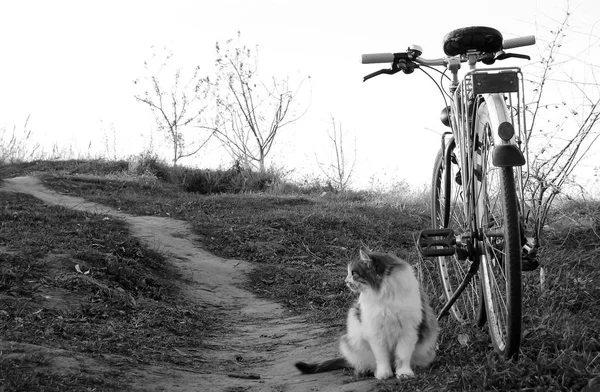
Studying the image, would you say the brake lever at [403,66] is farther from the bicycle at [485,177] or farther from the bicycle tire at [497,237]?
the bicycle tire at [497,237]

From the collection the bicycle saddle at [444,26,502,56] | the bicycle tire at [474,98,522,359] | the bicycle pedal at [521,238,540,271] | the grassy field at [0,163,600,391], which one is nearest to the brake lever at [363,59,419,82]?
the bicycle saddle at [444,26,502,56]

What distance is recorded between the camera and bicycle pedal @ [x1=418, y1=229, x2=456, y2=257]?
9.95 ft

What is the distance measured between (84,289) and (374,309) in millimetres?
2636

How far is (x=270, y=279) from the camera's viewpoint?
6.76 meters

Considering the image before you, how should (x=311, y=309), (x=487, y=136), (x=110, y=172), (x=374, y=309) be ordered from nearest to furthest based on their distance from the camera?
1. (x=487, y=136)
2. (x=374, y=309)
3. (x=311, y=309)
4. (x=110, y=172)

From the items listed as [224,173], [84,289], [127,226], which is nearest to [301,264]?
[127,226]

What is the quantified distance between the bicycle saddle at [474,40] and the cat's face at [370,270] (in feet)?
3.81

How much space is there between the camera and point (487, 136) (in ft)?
9.30

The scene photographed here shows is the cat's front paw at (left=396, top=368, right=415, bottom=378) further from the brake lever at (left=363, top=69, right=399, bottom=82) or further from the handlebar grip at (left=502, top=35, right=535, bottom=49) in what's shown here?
the handlebar grip at (left=502, top=35, right=535, bottom=49)

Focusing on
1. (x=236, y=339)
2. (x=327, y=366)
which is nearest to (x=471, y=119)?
(x=327, y=366)

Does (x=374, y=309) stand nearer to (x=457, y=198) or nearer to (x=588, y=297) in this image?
(x=457, y=198)

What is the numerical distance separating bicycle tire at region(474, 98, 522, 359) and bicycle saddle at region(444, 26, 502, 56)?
369 mm

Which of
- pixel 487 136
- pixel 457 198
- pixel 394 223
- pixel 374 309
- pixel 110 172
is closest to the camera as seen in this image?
pixel 487 136

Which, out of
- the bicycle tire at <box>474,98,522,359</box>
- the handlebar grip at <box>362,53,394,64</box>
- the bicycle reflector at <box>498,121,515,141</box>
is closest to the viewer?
the bicycle tire at <box>474,98,522,359</box>
